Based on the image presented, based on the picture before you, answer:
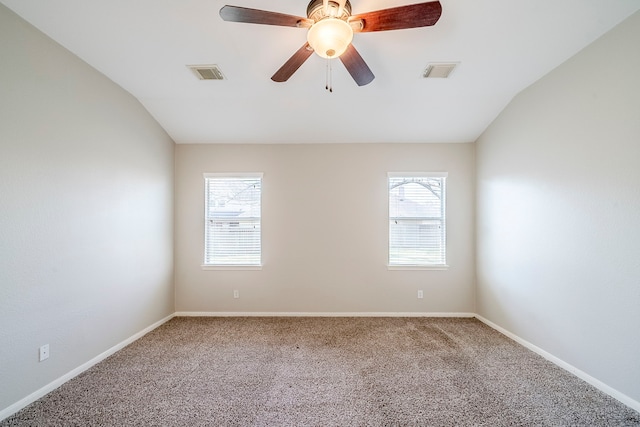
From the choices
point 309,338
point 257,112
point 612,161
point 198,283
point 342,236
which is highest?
point 257,112

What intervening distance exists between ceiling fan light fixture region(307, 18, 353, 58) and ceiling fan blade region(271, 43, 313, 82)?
0.54ft

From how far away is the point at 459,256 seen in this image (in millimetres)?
3824

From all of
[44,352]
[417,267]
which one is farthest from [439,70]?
[44,352]

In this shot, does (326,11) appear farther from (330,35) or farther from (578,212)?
(578,212)

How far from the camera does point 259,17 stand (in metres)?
1.54

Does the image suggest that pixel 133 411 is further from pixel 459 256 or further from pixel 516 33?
pixel 516 33

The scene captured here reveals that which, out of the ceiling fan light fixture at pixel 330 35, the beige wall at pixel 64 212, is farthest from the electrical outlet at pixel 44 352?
the ceiling fan light fixture at pixel 330 35

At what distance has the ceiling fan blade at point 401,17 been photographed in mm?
1410

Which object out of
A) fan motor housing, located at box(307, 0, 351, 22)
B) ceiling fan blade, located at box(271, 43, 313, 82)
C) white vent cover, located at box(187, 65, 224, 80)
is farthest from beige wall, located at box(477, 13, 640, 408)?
white vent cover, located at box(187, 65, 224, 80)

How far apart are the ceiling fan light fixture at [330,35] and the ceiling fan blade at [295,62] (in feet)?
0.54

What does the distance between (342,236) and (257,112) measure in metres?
2.02

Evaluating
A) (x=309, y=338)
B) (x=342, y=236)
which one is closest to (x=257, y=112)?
(x=342, y=236)

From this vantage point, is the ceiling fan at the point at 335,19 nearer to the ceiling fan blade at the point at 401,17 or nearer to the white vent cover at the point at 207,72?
the ceiling fan blade at the point at 401,17

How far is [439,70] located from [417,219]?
1.97m
